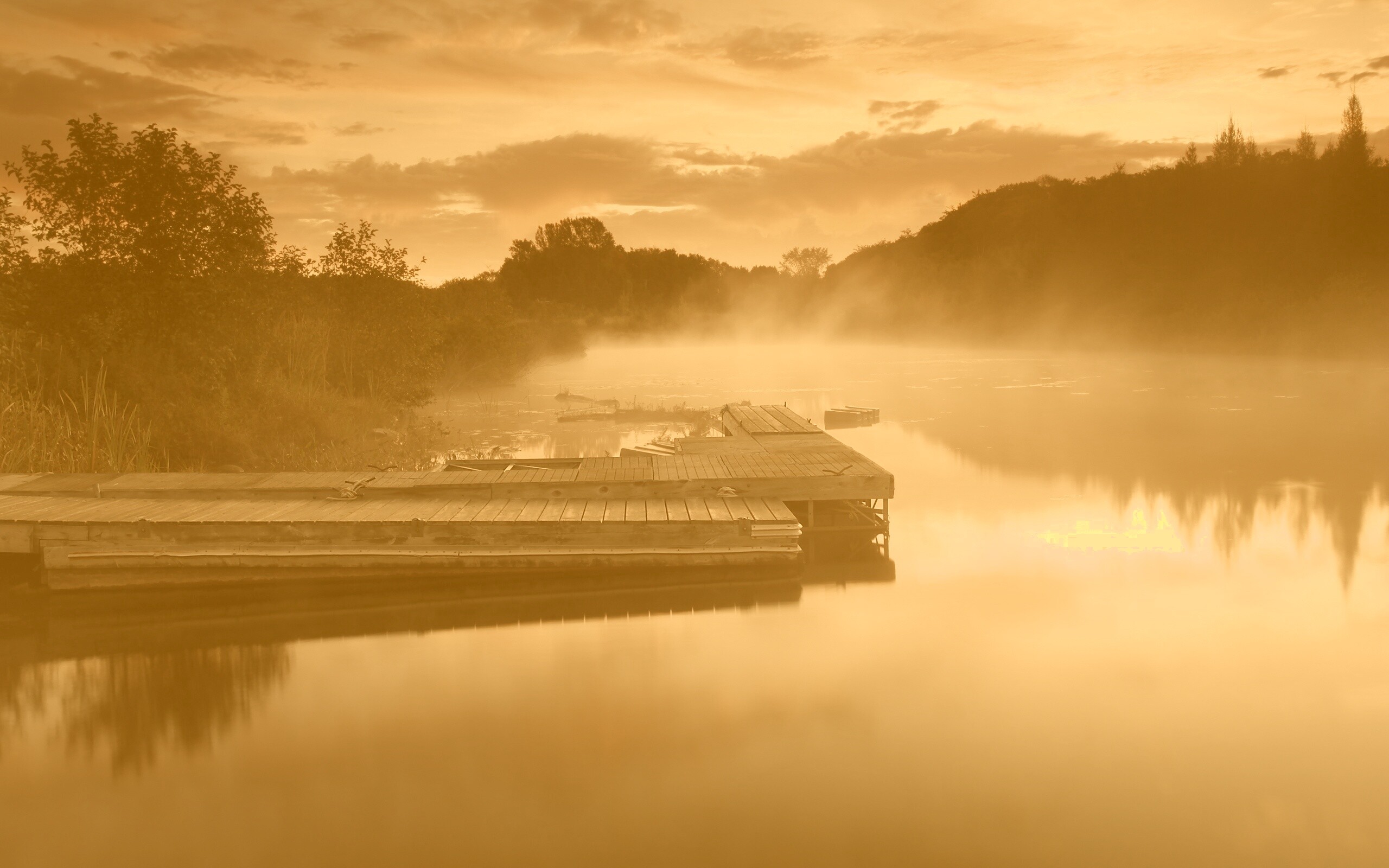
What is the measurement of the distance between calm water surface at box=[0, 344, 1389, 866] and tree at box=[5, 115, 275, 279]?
7.15 metres

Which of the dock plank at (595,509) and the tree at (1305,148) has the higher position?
the tree at (1305,148)

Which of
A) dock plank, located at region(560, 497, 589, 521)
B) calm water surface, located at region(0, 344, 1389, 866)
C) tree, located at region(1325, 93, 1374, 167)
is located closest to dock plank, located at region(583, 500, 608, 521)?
dock plank, located at region(560, 497, 589, 521)

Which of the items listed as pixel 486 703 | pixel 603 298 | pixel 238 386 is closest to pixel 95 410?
pixel 238 386

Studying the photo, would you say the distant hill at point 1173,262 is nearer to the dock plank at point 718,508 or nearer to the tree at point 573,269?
the tree at point 573,269

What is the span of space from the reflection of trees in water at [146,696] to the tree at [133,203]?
8.23 meters

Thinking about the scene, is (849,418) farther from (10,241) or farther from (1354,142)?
(1354,142)

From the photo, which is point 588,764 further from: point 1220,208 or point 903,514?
point 1220,208

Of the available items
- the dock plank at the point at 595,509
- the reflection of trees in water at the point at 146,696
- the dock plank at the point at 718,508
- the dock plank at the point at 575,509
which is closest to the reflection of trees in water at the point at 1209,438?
the dock plank at the point at 718,508

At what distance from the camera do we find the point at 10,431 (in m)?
12.3

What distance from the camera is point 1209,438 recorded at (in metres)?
21.7

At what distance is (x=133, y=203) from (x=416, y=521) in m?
8.07

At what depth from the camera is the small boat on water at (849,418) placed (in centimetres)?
2408

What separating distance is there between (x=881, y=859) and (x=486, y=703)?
3287mm

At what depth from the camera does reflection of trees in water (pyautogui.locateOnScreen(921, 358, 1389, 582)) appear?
14992 mm
